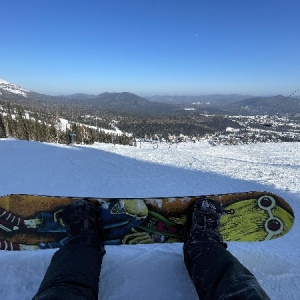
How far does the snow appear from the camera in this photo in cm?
247

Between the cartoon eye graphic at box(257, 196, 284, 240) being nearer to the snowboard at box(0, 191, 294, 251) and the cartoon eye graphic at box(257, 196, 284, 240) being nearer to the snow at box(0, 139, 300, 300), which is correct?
the snowboard at box(0, 191, 294, 251)

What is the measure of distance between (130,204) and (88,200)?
568 millimetres

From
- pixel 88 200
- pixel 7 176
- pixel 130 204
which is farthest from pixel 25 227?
pixel 7 176

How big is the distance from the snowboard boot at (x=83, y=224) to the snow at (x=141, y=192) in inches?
17.4

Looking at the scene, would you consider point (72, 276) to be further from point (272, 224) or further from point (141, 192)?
point (141, 192)

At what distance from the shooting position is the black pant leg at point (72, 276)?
1593 mm

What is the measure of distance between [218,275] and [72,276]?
3.40 feet

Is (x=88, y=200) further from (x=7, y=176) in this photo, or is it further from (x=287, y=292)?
(x=7, y=176)

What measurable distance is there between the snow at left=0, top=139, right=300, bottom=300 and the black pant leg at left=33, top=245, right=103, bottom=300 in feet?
1.72

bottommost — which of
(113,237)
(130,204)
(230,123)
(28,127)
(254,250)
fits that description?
(230,123)

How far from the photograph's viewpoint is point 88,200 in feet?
9.89

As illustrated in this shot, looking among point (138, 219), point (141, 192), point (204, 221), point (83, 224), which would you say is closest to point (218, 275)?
point (204, 221)

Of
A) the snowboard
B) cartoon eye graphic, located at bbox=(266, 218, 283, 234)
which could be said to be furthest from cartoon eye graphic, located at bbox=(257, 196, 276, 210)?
cartoon eye graphic, located at bbox=(266, 218, 283, 234)

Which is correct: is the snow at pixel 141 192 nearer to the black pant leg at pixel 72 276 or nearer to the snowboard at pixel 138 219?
the snowboard at pixel 138 219
